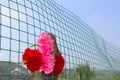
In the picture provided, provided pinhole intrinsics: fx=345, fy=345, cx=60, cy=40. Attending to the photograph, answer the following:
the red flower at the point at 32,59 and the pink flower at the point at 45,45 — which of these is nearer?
the red flower at the point at 32,59

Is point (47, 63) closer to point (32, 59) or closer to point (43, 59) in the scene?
point (43, 59)

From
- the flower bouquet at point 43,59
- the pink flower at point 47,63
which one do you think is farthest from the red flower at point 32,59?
the pink flower at point 47,63

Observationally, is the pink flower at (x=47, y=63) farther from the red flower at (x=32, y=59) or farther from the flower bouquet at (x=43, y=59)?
the red flower at (x=32, y=59)

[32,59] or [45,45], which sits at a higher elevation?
[45,45]

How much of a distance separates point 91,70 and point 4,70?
4.23 metres

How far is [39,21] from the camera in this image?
538 centimetres

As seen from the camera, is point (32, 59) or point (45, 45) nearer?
point (32, 59)

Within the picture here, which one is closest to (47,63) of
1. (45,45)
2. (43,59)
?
(43,59)

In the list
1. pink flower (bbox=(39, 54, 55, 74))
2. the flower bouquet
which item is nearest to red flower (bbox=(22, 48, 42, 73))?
the flower bouquet

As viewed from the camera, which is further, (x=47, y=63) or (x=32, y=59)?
(x=47, y=63)

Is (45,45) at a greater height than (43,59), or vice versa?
(45,45)

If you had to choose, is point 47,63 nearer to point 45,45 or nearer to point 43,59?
point 43,59

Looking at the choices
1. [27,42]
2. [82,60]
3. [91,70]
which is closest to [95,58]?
[91,70]

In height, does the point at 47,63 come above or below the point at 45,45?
below
